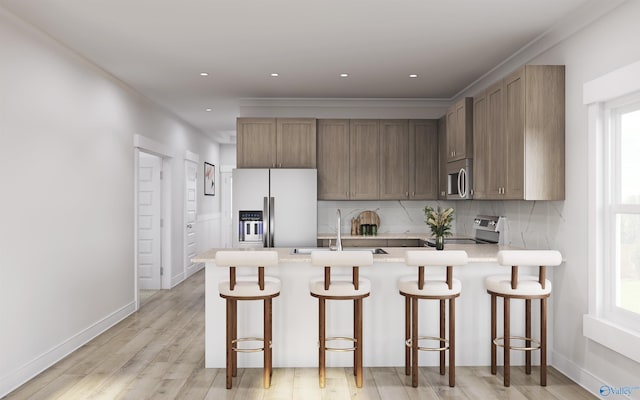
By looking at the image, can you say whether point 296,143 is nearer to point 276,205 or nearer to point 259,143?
point 259,143

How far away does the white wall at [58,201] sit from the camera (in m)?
3.39

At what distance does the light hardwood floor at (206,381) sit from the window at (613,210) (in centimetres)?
56

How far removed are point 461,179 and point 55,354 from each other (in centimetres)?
402

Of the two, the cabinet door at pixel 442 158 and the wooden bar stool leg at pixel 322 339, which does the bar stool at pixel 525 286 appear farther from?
the cabinet door at pixel 442 158

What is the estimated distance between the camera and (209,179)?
955cm

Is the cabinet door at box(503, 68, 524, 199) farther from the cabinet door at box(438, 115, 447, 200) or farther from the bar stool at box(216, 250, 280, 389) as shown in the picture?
the bar stool at box(216, 250, 280, 389)

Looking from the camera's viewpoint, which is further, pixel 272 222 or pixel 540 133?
pixel 272 222

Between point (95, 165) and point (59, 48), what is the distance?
1142 millimetres

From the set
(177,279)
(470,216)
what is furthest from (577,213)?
(177,279)

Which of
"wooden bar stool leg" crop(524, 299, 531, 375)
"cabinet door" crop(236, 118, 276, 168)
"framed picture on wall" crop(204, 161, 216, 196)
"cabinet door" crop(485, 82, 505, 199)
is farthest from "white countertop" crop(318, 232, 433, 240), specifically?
"framed picture on wall" crop(204, 161, 216, 196)

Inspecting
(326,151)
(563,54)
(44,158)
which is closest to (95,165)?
(44,158)

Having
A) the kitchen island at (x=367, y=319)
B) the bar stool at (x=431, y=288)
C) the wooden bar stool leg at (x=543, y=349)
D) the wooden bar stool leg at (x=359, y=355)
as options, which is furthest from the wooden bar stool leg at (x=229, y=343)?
the wooden bar stool leg at (x=543, y=349)

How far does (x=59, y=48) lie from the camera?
405 centimetres

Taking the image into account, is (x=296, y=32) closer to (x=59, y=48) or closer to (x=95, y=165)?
(x=59, y=48)
